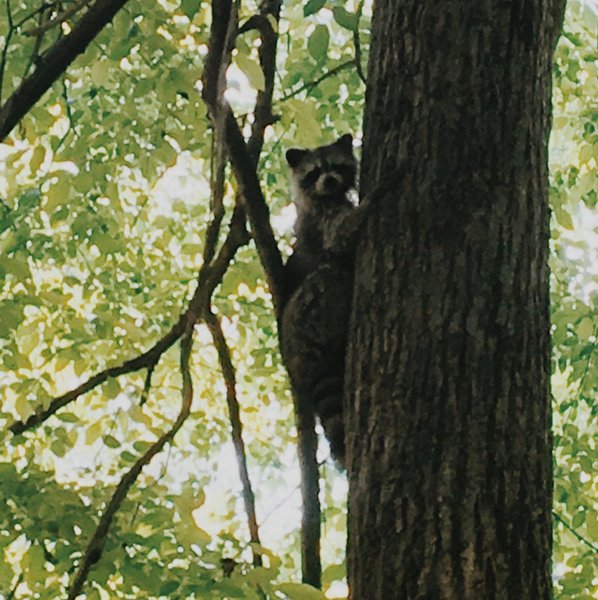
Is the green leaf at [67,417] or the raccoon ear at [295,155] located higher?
the raccoon ear at [295,155]

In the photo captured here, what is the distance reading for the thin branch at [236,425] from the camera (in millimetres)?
2307

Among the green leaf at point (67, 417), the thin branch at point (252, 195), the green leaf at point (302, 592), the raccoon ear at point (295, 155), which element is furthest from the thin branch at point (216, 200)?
the raccoon ear at point (295, 155)

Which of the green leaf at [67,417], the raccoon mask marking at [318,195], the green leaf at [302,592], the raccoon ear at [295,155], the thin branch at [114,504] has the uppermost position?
the raccoon ear at [295,155]

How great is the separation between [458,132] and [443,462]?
72 cm

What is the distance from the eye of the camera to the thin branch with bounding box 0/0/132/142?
6.84 ft

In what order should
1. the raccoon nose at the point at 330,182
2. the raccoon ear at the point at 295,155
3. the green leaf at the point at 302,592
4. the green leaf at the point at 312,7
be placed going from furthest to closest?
the raccoon ear at the point at 295,155 < the raccoon nose at the point at 330,182 < the green leaf at the point at 312,7 < the green leaf at the point at 302,592

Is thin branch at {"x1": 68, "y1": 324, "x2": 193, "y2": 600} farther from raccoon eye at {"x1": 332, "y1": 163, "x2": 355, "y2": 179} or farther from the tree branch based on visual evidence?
raccoon eye at {"x1": 332, "y1": 163, "x2": 355, "y2": 179}

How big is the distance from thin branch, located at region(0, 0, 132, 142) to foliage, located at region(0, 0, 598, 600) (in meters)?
0.33

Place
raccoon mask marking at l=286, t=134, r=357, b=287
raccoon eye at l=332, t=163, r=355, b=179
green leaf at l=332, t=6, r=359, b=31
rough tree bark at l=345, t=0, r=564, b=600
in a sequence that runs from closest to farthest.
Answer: rough tree bark at l=345, t=0, r=564, b=600
green leaf at l=332, t=6, r=359, b=31
raccoon mask marking at l=286, t=134, r=357, b=287
raccoon eye at l=332, t=163, r=355, b=179

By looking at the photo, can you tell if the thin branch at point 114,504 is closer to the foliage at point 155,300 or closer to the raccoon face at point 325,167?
Answer: the foliage at point 155,300

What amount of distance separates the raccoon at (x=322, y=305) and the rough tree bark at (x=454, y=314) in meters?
0.20

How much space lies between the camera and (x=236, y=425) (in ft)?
7.95

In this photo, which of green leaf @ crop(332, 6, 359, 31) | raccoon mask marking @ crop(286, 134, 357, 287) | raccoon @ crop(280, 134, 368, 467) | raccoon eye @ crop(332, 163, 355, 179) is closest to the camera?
green leaf @ crop(332, 6, 359, 31)

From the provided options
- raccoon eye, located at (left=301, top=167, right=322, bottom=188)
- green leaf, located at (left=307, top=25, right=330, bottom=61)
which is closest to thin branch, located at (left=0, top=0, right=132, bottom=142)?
green leaf, located at (left=307, top=25, right=330, bottom=61)
